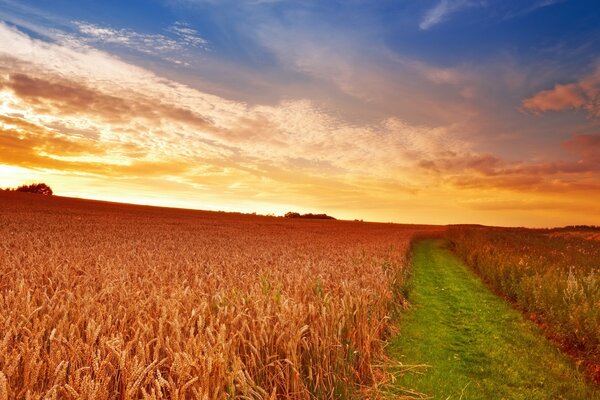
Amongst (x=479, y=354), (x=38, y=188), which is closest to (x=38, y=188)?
(x=38, y=188)

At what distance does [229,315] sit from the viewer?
5293 millimetres

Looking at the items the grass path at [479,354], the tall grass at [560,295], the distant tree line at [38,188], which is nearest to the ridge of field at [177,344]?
the grass path at [479,354]

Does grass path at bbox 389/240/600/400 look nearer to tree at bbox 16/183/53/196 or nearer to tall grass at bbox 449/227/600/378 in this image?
tall grass at bbox 449/227/600/378

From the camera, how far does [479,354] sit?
9.20 metres

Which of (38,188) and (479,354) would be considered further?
(38,188)

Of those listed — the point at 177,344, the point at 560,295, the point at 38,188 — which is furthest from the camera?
the point at 38,188

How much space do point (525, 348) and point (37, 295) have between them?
32.0 ft

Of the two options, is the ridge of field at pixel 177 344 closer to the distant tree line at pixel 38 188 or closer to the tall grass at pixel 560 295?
the tall grass at pixel 560 295

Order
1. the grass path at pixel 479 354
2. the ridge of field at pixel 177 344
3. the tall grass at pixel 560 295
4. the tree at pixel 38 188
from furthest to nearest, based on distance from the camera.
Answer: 1. the tree at pixel 38 188
2. the tall grass at pixel 560 295
3. the grass path at pixel 479 354
4. the ridge of field at pixel 177 344

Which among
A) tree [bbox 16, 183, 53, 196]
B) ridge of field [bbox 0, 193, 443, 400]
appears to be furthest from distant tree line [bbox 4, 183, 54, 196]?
ridge of field [bbox 0, 193, 443, 400]

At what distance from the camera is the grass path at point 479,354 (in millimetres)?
7199

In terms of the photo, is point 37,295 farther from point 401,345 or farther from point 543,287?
point 543,287

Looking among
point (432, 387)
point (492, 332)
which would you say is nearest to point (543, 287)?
point (492, 332)

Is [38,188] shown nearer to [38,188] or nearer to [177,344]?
[38,188]
